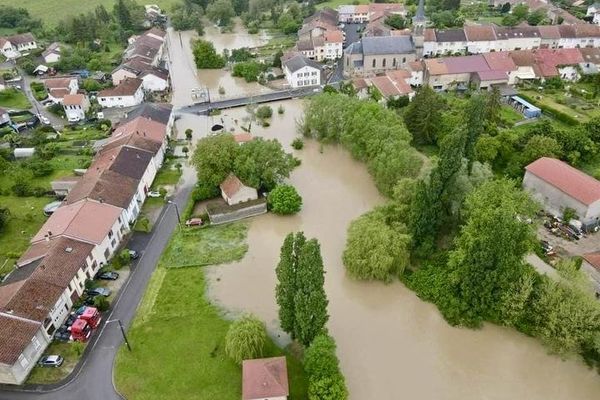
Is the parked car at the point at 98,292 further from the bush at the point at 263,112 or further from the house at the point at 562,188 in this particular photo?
the house at the point at 562,188

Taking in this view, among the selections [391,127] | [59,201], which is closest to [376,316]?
[391,127]

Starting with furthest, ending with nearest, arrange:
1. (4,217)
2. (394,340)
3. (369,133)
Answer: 1. (369,133)
2. (4,217)
3. (394,340)

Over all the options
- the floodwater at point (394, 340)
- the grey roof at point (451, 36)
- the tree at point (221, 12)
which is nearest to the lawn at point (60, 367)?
the floodwater at point (394, 340)

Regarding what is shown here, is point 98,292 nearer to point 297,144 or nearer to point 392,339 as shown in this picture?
point 392,339

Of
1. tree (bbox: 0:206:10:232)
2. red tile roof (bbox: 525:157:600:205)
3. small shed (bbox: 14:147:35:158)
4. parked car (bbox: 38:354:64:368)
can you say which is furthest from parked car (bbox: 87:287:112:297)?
red tile roof (bbox: 525:157:600:205)

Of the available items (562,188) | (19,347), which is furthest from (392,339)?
(19,347)
